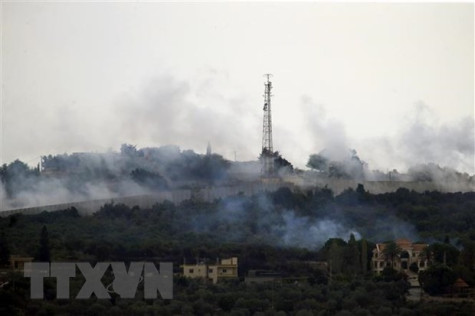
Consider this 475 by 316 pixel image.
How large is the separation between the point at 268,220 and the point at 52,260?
528 cm

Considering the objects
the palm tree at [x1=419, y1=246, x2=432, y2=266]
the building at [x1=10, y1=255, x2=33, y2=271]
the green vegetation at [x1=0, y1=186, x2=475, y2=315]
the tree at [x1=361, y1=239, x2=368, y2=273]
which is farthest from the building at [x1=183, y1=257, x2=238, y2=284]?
the palm tree at [x1=419, y1=246, x2=432, y2=266]

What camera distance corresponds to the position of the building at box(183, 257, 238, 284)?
70.8 ft

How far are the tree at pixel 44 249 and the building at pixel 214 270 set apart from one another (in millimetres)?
1990

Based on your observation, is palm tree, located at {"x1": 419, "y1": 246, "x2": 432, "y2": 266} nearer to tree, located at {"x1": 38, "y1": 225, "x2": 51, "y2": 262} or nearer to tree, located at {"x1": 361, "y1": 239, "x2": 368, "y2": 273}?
tree, located at {"x1": 361, "y1": 239, "x2": 368, "y2": 273}

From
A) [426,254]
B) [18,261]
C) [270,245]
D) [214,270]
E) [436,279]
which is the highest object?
[270,245]

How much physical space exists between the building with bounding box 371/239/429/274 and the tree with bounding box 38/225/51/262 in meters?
4.82

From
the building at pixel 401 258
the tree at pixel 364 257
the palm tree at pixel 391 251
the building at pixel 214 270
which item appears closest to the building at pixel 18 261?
the building at pixel 214 270

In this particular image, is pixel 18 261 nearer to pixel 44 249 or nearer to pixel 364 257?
pixel 44 249

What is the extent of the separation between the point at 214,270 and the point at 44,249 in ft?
8.15

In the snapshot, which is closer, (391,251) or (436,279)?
(436,279)

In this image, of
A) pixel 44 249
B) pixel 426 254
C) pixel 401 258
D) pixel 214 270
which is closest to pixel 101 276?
pixel 44 249

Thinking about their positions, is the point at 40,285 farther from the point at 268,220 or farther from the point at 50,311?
the point at 268,220

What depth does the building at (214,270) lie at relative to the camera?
21.6 meters

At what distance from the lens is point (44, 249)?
2180 centimetres
